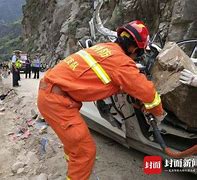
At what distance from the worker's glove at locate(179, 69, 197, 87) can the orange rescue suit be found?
1.17 ft

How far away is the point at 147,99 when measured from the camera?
3.41 meters

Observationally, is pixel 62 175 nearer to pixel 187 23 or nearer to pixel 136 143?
pixel 136 143

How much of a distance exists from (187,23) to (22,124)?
5325mm

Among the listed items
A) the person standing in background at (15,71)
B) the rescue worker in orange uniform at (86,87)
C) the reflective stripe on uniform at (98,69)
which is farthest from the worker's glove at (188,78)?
the person standing in background at (15,71)

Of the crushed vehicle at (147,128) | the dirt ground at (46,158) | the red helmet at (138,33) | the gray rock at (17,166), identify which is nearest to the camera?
the red helmet at (138,33)

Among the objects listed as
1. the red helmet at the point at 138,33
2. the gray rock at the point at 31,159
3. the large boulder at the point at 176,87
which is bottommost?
the gray rock at the point at 31,159

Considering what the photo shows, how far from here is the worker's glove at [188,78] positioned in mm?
3596

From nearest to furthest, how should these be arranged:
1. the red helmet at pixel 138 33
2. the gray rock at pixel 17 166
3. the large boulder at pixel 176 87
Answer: the red helmet at pixel 138 33 < the large boulder at pixel 176 87 < the gray rock at pixel 17 166

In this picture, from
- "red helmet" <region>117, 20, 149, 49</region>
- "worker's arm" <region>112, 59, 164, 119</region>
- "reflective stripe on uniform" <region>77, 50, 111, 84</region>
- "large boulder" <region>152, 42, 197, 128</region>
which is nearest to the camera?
"worker's arm" <region>112, 59, 164, 119</region>

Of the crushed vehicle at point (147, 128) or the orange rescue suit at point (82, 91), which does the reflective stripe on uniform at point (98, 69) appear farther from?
the crushed vehicle at point (147, 128)

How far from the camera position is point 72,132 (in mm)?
3566

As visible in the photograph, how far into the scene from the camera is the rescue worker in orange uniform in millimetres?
3438

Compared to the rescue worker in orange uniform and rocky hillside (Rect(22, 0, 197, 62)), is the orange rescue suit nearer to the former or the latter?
the rescue worker in orange uniform

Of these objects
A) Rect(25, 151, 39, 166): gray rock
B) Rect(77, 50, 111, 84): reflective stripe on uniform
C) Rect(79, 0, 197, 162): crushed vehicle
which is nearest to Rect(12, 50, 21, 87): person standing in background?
Rect(25, 151, 39, 166): gray rock
